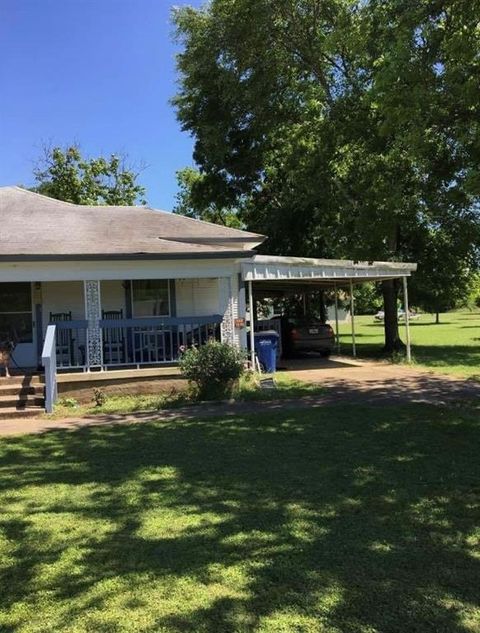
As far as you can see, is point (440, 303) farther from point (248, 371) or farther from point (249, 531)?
point (249, 531)

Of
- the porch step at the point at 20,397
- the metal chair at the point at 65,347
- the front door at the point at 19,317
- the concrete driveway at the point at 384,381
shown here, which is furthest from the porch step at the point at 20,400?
the concrete driveway at the point at 384,381

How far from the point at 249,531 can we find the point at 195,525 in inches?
17.9

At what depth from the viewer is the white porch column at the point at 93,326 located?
39.4 ft

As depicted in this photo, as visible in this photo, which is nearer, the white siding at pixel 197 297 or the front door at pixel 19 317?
the front door at pixel 19 317

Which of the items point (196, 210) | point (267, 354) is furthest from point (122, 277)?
point (196, 210)

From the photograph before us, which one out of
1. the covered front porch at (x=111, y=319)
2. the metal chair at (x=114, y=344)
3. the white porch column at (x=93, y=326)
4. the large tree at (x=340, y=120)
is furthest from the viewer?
the metal chair at (x=114, y=344)

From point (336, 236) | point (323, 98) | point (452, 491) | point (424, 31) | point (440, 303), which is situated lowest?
point (452, 491)

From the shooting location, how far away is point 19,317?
14.0 metres

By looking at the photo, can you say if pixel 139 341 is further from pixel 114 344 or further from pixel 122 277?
pixel 122 277

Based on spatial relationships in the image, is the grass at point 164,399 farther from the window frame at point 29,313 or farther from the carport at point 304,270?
the window frame at point 29,313

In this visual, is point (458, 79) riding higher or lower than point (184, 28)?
lower

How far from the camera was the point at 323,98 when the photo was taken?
18609 millimetres

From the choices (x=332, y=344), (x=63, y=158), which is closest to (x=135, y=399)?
(x=332, y=344)

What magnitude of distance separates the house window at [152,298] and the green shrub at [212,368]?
3.81 metres
